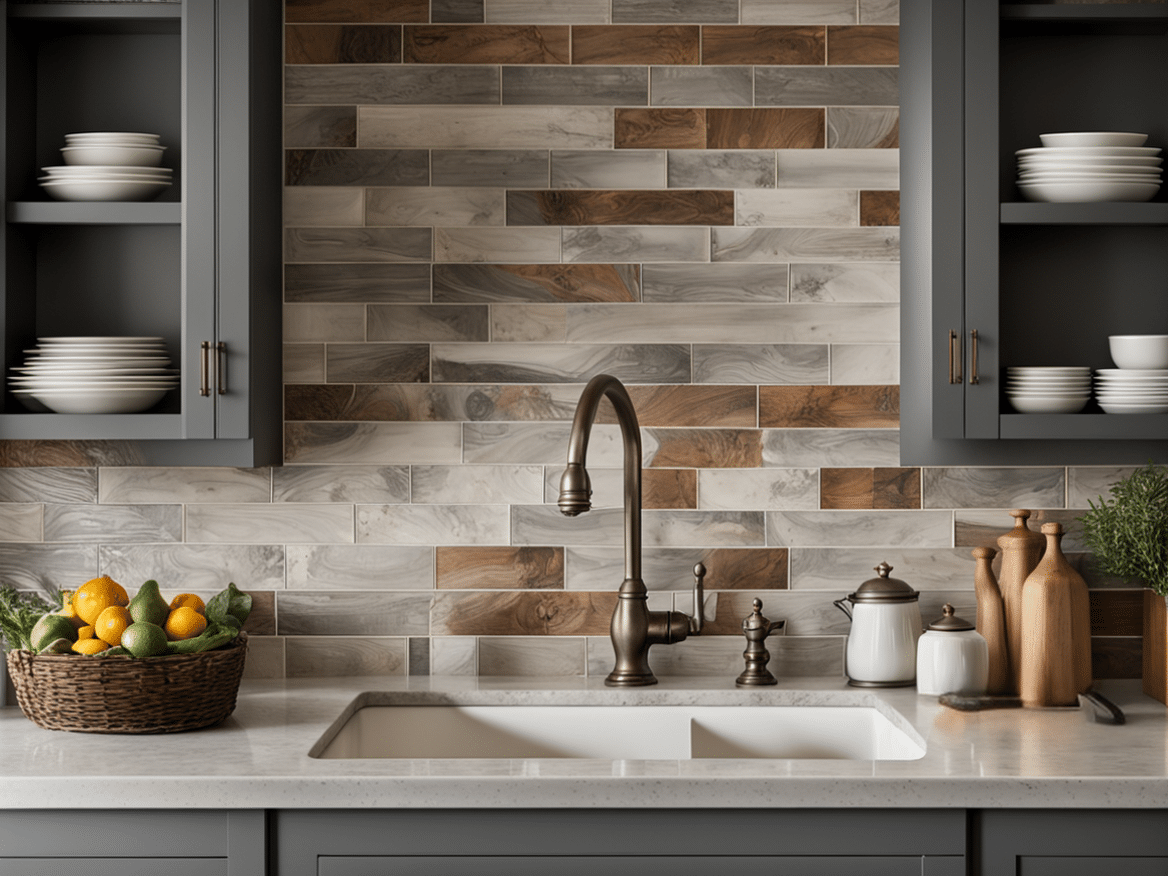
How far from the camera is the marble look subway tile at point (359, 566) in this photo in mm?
1976

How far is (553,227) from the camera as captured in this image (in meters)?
1.98

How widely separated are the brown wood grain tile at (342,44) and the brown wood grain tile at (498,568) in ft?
3.02

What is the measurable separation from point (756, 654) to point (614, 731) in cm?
28

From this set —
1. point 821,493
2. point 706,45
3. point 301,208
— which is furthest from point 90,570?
point 706,45

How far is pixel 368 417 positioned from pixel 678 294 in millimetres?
617

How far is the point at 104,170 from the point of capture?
69.9 inches

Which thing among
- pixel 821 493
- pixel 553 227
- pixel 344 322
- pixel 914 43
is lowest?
pixel 821 493

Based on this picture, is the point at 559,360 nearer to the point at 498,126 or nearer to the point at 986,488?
the point at 498,126

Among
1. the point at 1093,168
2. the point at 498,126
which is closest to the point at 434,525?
the point at 498,126

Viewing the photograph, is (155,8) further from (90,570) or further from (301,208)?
(90,570)

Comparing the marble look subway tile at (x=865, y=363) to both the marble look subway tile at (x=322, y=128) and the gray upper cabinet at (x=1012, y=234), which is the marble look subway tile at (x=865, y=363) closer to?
the gray upper cabinet at (x=1012, y=234)

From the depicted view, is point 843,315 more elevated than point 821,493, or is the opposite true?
point 843,315

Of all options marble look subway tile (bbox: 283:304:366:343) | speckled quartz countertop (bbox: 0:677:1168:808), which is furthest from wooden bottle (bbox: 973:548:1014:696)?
marble look subway tile (bbox: 283:304:366:343)

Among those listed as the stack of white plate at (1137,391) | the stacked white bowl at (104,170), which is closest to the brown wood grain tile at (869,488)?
the stack of white plate at (1137,391)
